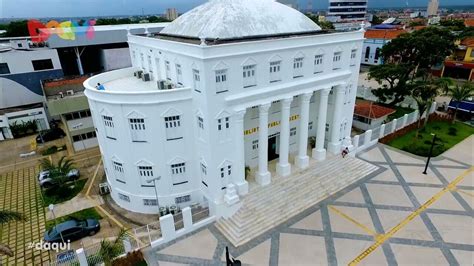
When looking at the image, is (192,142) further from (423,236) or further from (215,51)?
(423,236)

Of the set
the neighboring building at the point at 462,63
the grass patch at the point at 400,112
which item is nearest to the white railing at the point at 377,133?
the grass patch at the point at 400,112

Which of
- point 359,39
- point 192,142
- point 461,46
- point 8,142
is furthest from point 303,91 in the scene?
point 461,46

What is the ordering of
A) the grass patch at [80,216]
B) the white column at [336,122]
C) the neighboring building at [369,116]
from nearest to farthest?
the grass patch at [80,216] → the white column at [336,122] → the neighboring building at [369,116]

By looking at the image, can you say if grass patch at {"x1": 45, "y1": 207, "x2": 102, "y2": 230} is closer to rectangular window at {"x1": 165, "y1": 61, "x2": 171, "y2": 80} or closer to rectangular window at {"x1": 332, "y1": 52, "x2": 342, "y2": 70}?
rectangular window at {"x1": 165, "y1": 61, "x2": 171, "y2": 80}

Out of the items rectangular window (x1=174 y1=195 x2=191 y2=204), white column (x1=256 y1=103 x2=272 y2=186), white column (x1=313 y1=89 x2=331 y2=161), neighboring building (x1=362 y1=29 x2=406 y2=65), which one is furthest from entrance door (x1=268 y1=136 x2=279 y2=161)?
neighboring building (x1=362 y1=29 x2=406 y2=65)

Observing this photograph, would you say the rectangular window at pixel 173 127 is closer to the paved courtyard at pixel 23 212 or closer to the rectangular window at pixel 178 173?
the rectangular window at pixel 178 173

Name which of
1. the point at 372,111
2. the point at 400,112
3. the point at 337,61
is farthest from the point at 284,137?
the point at 400,112

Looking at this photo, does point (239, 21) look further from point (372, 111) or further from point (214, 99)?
point (372, 111)
